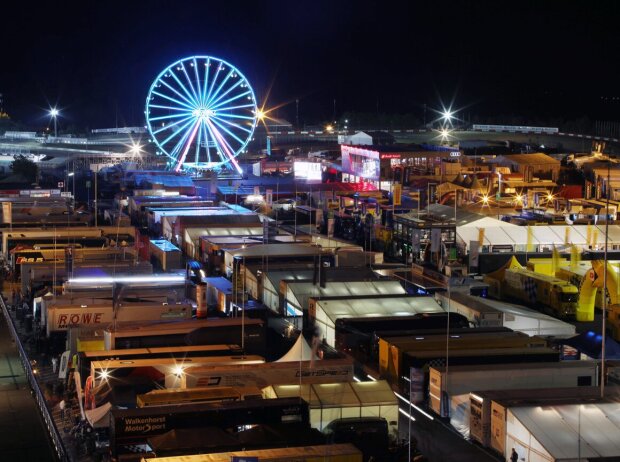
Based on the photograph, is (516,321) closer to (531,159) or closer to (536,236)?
(536,236)

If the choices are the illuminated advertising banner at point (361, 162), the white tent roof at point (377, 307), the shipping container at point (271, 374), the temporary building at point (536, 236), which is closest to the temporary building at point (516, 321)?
the white tent roof at point (377, 307)

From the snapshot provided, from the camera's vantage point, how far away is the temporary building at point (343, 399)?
7.11 m

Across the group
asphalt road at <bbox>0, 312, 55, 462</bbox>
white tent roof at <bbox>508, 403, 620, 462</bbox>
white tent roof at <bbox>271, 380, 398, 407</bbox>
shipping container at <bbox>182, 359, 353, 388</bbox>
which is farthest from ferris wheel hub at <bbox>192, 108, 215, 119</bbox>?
white tent roof at <bbox>508, 403, 620, 462</bbox>

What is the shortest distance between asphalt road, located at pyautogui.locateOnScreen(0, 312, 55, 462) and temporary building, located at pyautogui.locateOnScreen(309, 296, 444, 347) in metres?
2.91

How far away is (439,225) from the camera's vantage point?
50.9ft

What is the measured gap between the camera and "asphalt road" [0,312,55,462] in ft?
24.3

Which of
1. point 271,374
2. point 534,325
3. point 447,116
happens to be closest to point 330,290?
point 534,325

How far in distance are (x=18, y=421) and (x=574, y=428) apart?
4.30m

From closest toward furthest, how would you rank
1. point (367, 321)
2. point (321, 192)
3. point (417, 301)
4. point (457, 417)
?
point (457, 417) < point (367, 321) < point (417, 301) < point (321, 192)

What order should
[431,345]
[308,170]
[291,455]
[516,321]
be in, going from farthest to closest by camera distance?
[308,170] → [516,321] → [431,345] → [291,455]

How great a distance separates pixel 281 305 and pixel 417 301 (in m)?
1.60

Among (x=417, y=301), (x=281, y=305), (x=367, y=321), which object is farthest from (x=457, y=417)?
(x=281, y=305)

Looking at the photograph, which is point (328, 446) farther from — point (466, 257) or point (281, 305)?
point (466, 257)

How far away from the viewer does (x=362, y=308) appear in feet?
34.5
